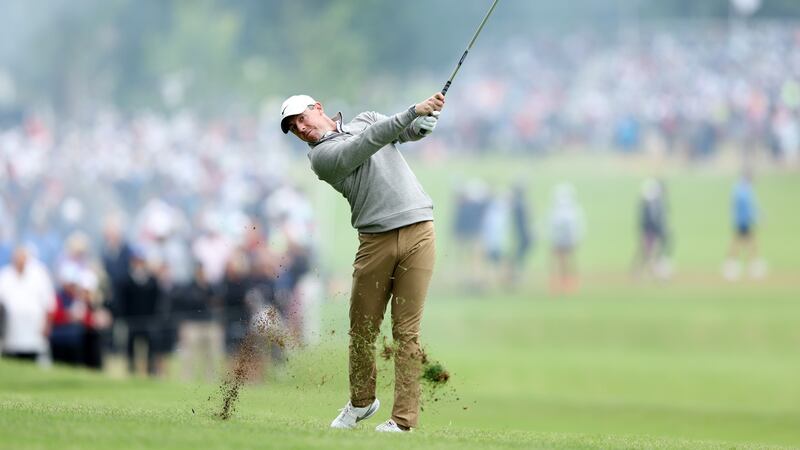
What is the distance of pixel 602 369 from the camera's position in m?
31.8

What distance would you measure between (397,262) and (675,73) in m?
29.0

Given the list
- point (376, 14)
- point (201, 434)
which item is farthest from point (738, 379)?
point (201, 434)

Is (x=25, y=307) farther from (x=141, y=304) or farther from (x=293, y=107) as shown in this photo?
(x=293, y=107)

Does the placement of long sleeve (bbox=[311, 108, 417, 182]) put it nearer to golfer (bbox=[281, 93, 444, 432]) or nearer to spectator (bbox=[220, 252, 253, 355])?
golfer (bbox=[281, 93, 444, 432])

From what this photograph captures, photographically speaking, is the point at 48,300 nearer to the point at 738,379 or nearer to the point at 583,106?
the point at 738,379

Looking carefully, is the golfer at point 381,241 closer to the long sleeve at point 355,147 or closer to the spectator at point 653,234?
the long sleeve at point 355,147

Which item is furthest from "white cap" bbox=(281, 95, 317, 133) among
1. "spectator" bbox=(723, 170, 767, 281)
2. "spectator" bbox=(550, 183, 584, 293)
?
"spectator" bbox=(550, 183, 584, 293)

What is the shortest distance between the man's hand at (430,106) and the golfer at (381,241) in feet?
0.55

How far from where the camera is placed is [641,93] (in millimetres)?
39219

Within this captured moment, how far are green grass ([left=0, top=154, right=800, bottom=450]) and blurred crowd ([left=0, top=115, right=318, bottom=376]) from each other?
1.23 m

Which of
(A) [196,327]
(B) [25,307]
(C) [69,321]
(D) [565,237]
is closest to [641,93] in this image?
(D) [565,237]

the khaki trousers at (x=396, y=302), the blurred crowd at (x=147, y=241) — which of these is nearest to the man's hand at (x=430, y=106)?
the khaki trousers at (x=396, y=302)

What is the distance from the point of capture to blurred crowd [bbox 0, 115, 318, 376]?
23422 millimetres

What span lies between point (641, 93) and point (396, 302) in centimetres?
2874
